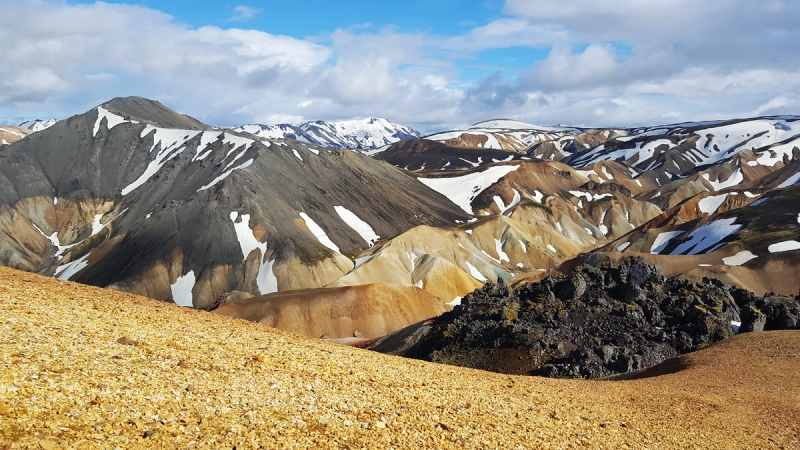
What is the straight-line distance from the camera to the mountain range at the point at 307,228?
240ft

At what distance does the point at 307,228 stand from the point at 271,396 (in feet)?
322

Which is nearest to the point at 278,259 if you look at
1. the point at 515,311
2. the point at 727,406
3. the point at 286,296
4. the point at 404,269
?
the point at 404,269

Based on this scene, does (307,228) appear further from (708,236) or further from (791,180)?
(791,180)

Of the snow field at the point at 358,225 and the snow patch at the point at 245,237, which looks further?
the snow field at the point at 358,225

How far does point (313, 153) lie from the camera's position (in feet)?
469

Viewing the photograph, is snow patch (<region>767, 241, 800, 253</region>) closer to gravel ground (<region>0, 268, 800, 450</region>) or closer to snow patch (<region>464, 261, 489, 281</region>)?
snow patch (<region>464, 261, 489, 281</region>)

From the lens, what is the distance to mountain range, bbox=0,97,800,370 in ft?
240

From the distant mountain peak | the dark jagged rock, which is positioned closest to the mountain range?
the distant mountain peak

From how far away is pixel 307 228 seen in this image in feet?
359

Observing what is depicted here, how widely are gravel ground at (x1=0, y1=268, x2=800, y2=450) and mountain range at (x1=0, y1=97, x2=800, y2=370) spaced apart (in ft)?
153

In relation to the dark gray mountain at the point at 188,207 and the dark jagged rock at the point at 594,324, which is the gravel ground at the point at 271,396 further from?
the dark gray mountain at the point at 188,207

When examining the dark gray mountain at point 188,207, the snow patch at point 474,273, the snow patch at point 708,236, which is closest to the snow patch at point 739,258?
the snow patch at point 708,236

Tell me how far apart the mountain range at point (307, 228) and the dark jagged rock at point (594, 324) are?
2735 centimetres

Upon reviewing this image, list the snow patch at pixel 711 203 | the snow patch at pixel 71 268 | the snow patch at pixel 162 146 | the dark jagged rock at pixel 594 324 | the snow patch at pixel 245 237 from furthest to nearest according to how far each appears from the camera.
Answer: the snow patch at pixel 162 146 → the snow patch at pixel 711 203 → the snow patch at pixel 71 268 → the snow patch at pixel 245 237 → the dark jagged rock at pixel 594 324
